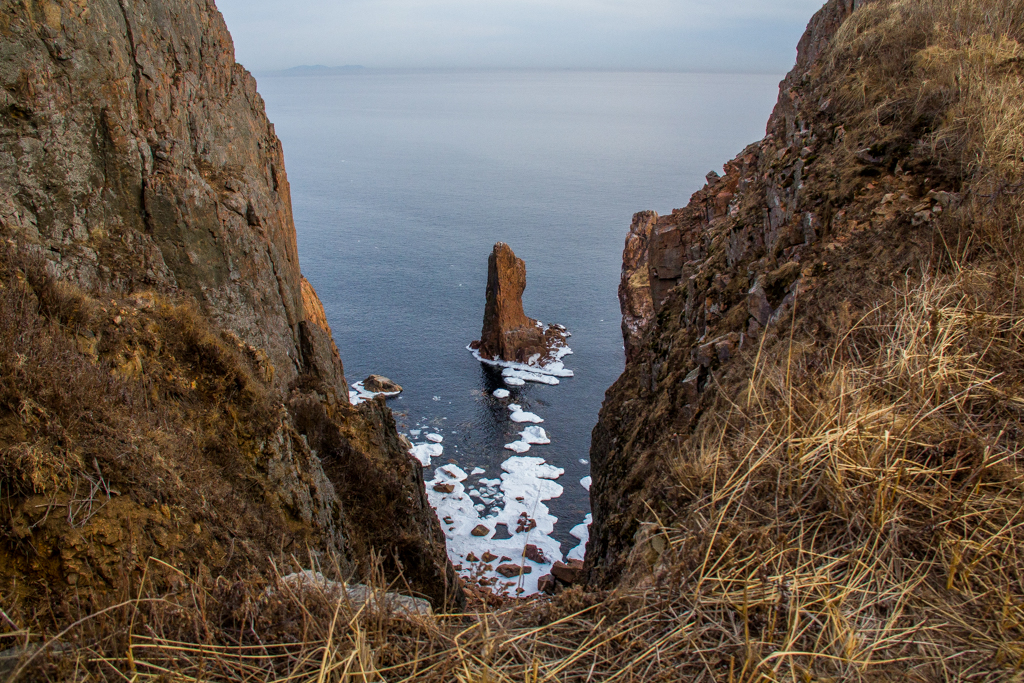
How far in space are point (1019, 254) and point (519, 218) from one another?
7451cm

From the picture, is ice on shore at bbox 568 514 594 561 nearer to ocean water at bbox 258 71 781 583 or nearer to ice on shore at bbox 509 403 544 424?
ocean water at bbox 258 71 781 583

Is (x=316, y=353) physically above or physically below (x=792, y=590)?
below

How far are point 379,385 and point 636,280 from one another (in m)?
19.1

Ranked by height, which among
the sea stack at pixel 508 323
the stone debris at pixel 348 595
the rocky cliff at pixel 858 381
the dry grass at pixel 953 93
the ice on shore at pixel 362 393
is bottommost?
the ice on shore at pixel 362 393

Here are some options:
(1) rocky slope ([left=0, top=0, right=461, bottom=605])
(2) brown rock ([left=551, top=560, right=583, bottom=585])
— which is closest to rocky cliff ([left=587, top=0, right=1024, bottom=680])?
(1) rocky slope ([left=0, top=0, right=461, bottom=605])

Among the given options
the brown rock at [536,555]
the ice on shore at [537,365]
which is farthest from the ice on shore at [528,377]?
the brown rock at [536,555]

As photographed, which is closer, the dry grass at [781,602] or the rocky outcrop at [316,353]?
the dry grass at [781,602]

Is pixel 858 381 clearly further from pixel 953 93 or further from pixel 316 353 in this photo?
pixel 316 353

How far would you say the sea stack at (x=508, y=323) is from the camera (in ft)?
160

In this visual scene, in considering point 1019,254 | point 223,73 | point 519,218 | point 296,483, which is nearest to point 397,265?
point 519,218

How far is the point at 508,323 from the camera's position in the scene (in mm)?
49156

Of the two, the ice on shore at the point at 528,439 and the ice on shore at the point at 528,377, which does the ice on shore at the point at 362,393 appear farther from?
the ice on shore at the point at 528,439

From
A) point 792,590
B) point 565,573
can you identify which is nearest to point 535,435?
point 565,573

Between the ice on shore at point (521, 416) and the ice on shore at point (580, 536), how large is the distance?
438 inches
